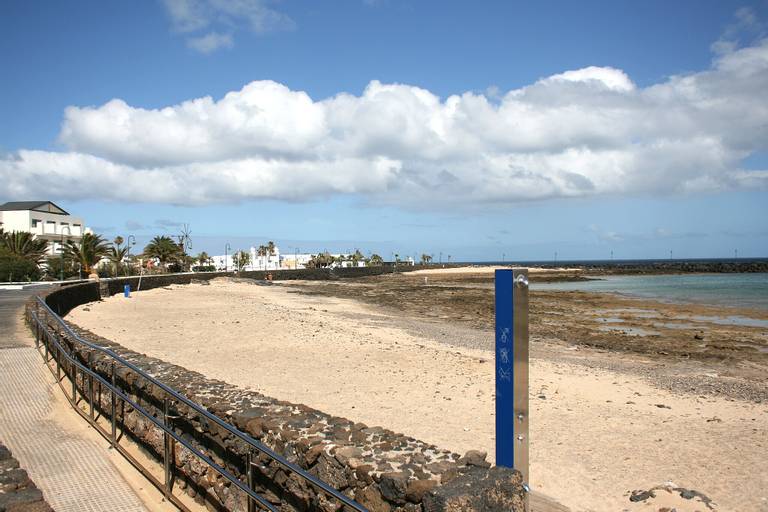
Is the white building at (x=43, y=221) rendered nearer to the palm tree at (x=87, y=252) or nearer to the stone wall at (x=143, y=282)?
the palm tree at (x=87, y=252)

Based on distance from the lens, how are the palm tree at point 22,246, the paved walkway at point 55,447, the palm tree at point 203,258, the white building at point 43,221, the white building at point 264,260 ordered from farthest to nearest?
the white building at point 264,260 < the palm tree at point 203,258 < the white building at point 43,221 < the palm tree at point 22,246 < the paved walkway at point 55,447

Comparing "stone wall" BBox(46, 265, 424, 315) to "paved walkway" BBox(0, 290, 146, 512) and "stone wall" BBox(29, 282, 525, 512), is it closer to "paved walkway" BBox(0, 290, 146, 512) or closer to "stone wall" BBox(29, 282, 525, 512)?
"paved walkway" BBox(0, 290, 146, 512)

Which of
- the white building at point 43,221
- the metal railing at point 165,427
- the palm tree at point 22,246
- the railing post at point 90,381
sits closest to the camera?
the metal railing at point 165,427

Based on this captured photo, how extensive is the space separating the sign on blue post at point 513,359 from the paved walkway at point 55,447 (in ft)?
10.4

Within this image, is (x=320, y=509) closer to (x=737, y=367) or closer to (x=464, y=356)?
(x=464, y=356)

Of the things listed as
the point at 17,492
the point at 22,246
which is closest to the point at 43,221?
the point at 22,246

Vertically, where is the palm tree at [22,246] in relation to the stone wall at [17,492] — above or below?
above

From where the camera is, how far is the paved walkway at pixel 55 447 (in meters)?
4.72

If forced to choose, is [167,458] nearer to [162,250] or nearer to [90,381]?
[90,381]

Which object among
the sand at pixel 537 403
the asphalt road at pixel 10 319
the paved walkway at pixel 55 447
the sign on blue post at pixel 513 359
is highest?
the sign on blue post at pixel 513 359

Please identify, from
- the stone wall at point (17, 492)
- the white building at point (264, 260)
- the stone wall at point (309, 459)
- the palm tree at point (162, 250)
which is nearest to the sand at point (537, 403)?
the stone wall at point (309, 459)

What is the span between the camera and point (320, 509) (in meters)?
3.70

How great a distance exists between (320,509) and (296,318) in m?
20.0

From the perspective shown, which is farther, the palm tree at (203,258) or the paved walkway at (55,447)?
the palm tree at (203,258)
